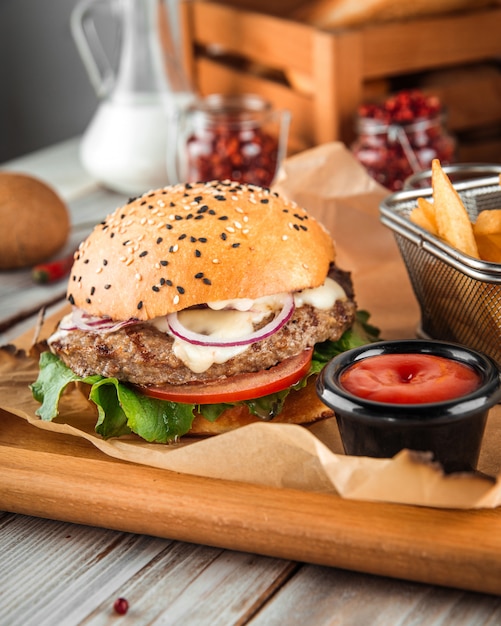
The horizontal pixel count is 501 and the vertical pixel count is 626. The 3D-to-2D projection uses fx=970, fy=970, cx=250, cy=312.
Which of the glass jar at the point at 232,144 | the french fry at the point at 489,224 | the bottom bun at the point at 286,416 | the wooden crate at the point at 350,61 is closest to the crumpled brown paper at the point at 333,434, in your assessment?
the bottom bun at the point at 286,416

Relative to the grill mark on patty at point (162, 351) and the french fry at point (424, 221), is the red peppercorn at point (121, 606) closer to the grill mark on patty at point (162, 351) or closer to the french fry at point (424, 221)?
the grill mark on patty at point (162, 351)

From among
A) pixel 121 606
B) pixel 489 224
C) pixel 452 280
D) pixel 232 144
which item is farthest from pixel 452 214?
pixel 232 144

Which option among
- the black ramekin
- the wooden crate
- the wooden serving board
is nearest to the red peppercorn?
the wooden serving board

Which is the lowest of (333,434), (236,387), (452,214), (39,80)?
(39,80)

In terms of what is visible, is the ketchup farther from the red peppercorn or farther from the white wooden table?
the red peppercorn

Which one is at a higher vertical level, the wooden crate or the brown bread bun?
the wooden crate

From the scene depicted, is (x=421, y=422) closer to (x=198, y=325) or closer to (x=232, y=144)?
(x=198, y=325)
